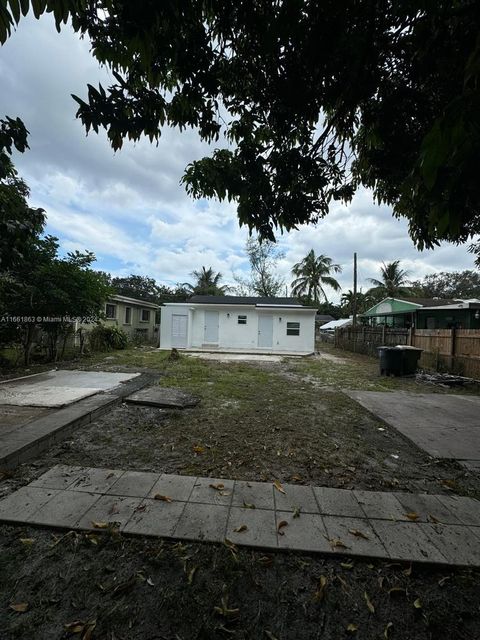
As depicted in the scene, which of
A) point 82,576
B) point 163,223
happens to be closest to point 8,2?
point 82,576

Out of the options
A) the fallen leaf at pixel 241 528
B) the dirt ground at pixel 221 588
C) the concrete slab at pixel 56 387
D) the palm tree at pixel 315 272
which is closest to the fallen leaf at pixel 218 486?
the dirt ground at pixel 221 588

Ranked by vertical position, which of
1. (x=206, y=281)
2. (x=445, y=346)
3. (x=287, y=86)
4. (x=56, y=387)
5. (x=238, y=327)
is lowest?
(x=56, y=387)

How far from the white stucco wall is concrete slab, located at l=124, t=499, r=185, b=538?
1413cm

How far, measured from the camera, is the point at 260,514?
2.14 meters

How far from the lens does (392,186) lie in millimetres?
3113

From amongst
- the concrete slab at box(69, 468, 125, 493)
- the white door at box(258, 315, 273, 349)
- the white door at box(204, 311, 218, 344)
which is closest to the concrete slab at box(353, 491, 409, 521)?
the concrete slab at box(69, 468, 125, 493)

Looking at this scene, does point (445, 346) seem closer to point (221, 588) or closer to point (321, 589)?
point (321, 589)

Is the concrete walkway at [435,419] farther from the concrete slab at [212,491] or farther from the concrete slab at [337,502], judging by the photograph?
the concrete slab at [212,491]

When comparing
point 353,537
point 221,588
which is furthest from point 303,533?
point 221,588

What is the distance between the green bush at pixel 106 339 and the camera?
12961 millimetres

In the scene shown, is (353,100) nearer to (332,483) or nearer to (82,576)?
(332,483)

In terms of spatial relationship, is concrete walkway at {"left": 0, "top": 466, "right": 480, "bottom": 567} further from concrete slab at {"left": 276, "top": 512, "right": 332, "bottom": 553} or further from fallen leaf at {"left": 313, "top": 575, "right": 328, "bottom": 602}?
fallen leaf at {"left": 313, "top": 575, "right": 328, "bottom": 602}

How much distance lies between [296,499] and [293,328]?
1412cm

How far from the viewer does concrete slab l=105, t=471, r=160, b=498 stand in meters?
2.37
